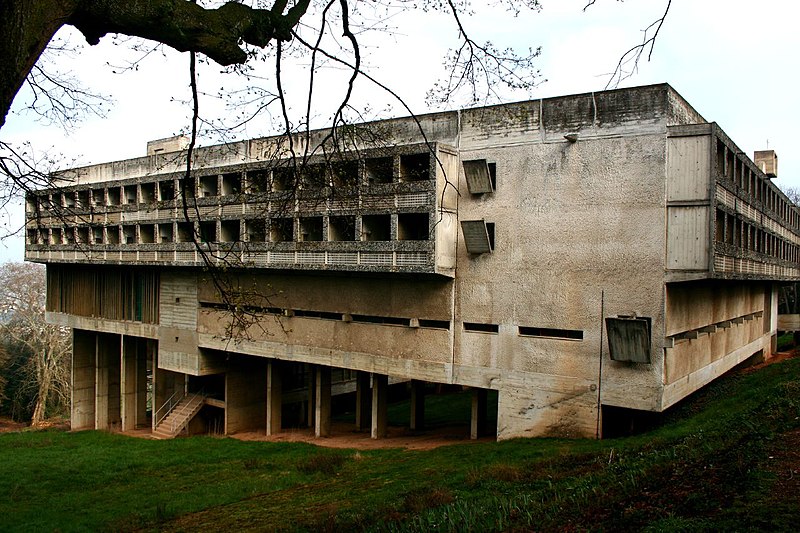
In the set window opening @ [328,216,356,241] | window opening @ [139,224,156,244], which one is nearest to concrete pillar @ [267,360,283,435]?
window opening @ [139,224,156,244]

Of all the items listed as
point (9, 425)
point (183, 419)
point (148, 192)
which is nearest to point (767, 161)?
point (148, 192)

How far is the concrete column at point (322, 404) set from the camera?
24.7m

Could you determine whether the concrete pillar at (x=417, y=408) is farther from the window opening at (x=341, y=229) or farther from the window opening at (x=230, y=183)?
the window opening at (x=230, y=183)

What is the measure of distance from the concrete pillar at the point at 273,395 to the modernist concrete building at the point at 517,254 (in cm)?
10

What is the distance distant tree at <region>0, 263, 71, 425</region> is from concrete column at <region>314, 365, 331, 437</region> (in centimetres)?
2646

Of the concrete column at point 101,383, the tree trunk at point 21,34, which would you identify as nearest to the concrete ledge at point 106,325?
the concrete column at point 101,383

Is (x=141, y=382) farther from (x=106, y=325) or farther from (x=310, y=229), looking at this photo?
(x=310, y=229)

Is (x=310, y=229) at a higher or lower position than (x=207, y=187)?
lower

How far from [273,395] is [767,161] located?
23121mm

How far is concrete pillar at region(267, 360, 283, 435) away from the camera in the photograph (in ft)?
85.0

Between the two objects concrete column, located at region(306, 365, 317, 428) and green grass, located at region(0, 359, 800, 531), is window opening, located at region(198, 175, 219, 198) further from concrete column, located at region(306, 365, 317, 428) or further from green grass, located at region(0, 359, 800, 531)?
green grass, located at region(0, 359, 800, 531)

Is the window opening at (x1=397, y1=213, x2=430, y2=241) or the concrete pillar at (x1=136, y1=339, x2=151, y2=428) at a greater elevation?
the window opening at (x1=397, y1=213, x2=430, y2=241)

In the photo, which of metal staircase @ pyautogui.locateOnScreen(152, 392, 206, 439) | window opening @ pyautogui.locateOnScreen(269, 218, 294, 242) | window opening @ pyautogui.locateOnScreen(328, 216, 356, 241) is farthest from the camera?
metal staircase @ pyautogui.locateOnScreen(152, 392, 206, 439)

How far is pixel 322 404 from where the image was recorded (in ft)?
82.1
